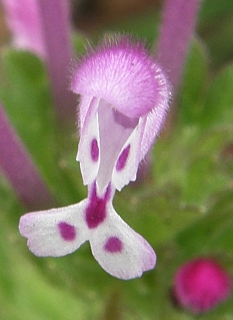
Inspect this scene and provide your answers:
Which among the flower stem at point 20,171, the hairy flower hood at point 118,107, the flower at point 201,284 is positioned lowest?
the flower at point 201,284

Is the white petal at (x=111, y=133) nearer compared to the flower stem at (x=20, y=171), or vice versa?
the white petal at (x=111, y=133)

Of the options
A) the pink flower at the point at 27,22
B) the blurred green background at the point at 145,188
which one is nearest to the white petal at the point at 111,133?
the blurred green background at the point at 145,188

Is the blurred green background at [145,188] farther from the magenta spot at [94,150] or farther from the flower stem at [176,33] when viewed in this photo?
the magenta spot at [94,150]

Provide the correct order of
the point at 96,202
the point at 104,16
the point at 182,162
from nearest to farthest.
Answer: the point at 96,202 → the point at 182,162 → the point at 104,16

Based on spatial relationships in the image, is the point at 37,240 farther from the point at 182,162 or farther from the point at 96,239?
the point at 182,162

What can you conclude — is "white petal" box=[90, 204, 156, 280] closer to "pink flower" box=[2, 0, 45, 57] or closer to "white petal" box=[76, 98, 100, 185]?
"white petal" box=[76, 98, 100, 185]

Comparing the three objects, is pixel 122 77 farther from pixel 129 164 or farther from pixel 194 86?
pixel 194 86

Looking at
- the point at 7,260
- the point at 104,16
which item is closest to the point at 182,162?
the point at 7,260
